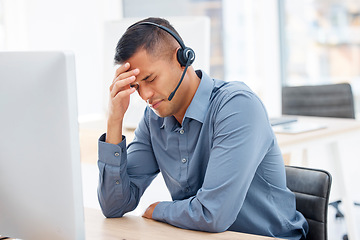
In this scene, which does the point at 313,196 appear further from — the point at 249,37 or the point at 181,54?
the point at 249,37

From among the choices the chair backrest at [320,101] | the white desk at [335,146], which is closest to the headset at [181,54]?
the white desk at [335,146]

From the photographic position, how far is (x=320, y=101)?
336 cm

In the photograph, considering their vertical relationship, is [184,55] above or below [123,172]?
above

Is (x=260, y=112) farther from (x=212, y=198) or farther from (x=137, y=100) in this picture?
(x=137, y=100)

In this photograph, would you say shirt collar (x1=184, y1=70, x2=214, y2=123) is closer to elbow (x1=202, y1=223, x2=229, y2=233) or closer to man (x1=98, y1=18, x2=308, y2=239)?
→ man (x1=98, y1=18, x2=308, y2=239)

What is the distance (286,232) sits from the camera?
1479mm

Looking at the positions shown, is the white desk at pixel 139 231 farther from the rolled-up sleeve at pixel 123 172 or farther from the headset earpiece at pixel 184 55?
the headset earpiece at pixel 184 55

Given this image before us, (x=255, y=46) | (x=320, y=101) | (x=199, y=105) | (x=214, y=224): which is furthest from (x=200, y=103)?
(x=255, y=46)

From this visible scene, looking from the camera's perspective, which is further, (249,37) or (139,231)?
(249,37)

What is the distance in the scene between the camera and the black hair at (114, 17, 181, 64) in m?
1.41

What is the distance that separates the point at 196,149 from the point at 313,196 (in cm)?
36

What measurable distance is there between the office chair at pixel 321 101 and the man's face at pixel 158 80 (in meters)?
2.02

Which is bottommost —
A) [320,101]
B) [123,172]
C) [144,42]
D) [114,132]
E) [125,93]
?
[320,101]

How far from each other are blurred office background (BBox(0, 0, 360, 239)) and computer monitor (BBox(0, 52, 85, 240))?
3085 millimetres
